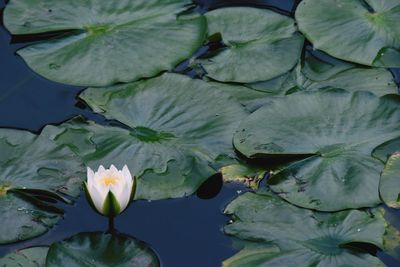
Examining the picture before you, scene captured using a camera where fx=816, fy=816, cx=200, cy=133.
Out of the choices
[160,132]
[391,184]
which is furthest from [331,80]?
[160,132]

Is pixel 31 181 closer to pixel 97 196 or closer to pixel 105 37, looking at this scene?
pixel 97 196

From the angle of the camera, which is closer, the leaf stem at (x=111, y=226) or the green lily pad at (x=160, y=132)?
the leaf stem at (x=111, y=226)

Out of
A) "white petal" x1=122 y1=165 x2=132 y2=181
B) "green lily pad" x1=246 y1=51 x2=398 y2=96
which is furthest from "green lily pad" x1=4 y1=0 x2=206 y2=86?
"white petal" x1=122 y1=165 x2=132 y2=181

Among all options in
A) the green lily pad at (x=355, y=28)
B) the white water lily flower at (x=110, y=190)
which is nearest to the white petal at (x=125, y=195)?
the white water lily flower at (x=110, y=190)

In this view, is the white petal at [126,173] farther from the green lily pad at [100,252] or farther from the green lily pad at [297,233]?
the green lily pad at [297,233]

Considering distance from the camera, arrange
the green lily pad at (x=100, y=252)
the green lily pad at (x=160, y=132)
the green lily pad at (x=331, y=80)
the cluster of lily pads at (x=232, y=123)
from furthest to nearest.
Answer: the green lily pad at (x=331, y=80)
the green lily pad at (x=160, y=132)
the cluster of lily pads at (x=232, y=123)
the green lily pad at (x=100, y=252)

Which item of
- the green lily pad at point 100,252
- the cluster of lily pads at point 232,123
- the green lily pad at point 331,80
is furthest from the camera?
the green lily pad at point 331,80
